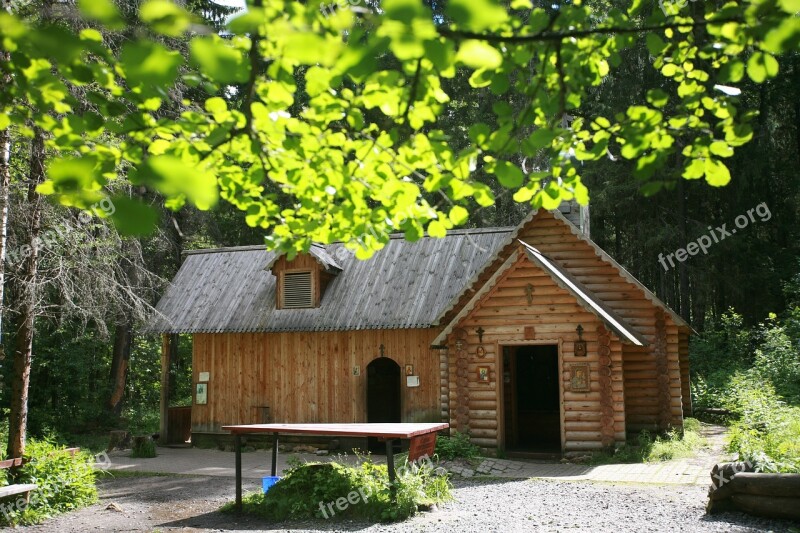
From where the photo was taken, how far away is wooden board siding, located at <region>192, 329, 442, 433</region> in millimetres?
16828

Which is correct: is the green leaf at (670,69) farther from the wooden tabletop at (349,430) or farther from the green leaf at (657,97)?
the wooden tabletop at (349,430)

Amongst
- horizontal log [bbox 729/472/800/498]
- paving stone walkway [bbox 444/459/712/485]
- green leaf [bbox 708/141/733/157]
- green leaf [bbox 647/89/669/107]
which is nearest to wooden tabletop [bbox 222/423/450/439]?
paving stone walkway [bbox 444/459/712/485]

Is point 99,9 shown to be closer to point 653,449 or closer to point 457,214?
point 457,214

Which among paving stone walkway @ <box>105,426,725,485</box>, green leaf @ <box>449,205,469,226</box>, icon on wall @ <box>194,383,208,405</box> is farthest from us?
icon on wall @ <box>194,383,208,405</box>

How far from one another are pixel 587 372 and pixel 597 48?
1068cm

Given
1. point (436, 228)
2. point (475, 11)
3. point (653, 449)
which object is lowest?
point (653, 449)

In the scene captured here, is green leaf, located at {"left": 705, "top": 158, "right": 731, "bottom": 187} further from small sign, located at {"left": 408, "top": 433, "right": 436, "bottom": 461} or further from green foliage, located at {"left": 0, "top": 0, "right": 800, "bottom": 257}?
small sign, located at {"left": 408, "top": 433, "right": 436, "bottom": 461}

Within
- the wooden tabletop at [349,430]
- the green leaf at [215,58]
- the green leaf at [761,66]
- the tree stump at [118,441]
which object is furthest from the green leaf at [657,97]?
the tree stump at [118,441]

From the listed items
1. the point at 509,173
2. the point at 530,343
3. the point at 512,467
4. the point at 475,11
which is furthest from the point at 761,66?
the point at 530,343

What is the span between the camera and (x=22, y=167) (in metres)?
12.4

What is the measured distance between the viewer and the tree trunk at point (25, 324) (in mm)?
9977

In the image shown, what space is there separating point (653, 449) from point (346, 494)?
23.4 ft

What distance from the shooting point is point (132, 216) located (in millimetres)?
2299

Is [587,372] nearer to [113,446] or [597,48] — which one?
[597,48]
